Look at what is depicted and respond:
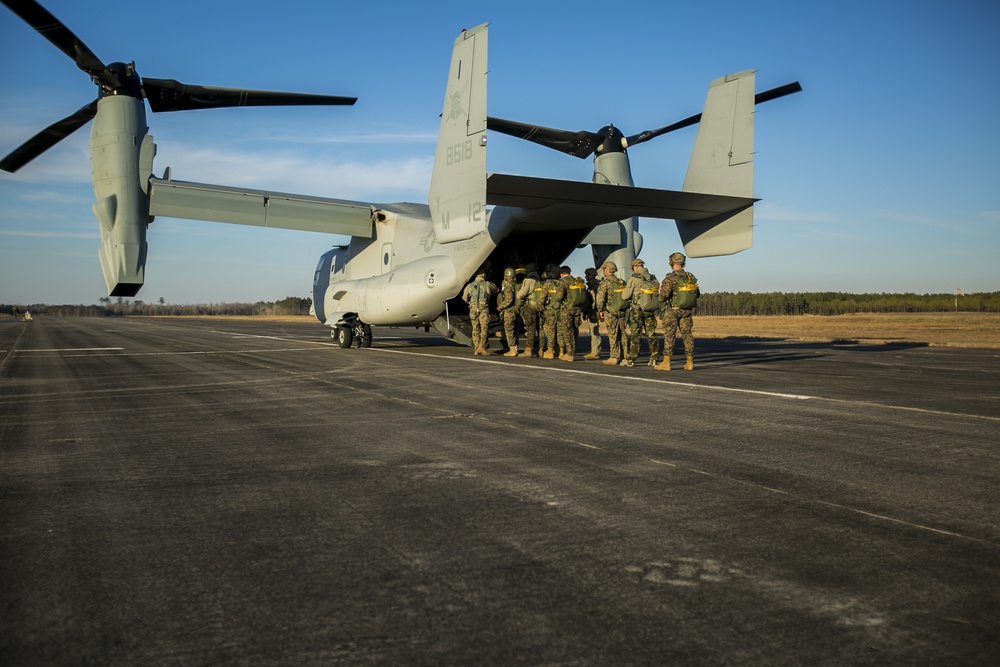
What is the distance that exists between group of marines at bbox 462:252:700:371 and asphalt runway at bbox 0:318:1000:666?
5.32m

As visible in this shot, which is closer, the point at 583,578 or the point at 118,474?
the point at 583,578

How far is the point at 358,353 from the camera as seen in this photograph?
17953 millimetres

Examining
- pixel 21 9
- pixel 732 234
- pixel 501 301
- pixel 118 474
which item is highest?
pixel 21 9

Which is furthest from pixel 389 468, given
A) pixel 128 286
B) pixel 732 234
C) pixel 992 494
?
pixel 128 286

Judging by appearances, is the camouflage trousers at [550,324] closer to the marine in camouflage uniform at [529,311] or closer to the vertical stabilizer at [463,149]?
the marine in camouflage uniform at [529,311]

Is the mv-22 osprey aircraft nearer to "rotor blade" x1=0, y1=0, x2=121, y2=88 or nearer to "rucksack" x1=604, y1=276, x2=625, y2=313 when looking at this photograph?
"rotor blade" x1=0, y1=0, x2=121, y2=88

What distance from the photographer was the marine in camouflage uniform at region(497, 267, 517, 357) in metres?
16.4

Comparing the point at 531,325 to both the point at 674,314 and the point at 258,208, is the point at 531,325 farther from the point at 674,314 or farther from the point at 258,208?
the point at 258,208

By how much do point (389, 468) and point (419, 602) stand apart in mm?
2390

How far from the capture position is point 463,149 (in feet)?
40.8

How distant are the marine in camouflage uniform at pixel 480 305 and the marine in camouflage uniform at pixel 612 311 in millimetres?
2757

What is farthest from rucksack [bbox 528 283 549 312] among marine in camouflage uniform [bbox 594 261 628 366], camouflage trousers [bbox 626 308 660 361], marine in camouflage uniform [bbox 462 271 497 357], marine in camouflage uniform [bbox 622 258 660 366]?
camouflage trousers [bbox 626 308 660 361]

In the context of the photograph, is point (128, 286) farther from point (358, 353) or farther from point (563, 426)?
point (563, 426)

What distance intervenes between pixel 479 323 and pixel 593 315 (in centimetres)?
259
